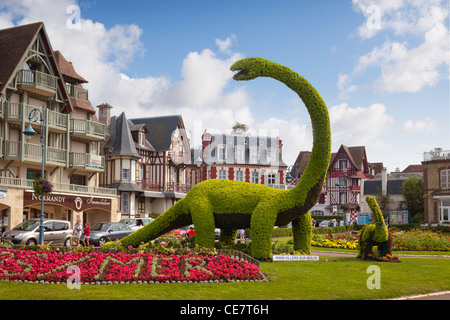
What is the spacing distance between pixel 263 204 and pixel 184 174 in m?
39.9

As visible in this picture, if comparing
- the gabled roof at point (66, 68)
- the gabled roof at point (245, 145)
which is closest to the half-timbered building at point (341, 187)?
the gabled roof at point (245, 145)

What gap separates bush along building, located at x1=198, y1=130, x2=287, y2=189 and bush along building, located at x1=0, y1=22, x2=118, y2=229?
20.3 metres

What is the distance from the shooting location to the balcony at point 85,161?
3812 centimetres

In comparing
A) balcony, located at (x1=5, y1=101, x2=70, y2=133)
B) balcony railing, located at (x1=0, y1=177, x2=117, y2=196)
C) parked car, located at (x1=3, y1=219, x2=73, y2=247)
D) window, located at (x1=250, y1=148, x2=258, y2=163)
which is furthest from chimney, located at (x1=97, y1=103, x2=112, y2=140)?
parked car, located at (x1=3, y1=219, x2=73, y2=247)

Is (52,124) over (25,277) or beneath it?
over

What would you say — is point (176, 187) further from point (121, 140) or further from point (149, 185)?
point (121, 140)

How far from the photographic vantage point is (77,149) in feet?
130

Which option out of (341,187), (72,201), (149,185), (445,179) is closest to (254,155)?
(341,187)

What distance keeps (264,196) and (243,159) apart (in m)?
45.7

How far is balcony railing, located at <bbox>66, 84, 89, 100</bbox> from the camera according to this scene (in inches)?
1577

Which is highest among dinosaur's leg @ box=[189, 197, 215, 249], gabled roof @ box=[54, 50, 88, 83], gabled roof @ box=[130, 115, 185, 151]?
gabled roof @ box=[54, 50, 88, 83]

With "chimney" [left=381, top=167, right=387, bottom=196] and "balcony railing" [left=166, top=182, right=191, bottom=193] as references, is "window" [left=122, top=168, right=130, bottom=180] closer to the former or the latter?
"balcony railing" [left=166, top=182, right=191, bottom=193]
